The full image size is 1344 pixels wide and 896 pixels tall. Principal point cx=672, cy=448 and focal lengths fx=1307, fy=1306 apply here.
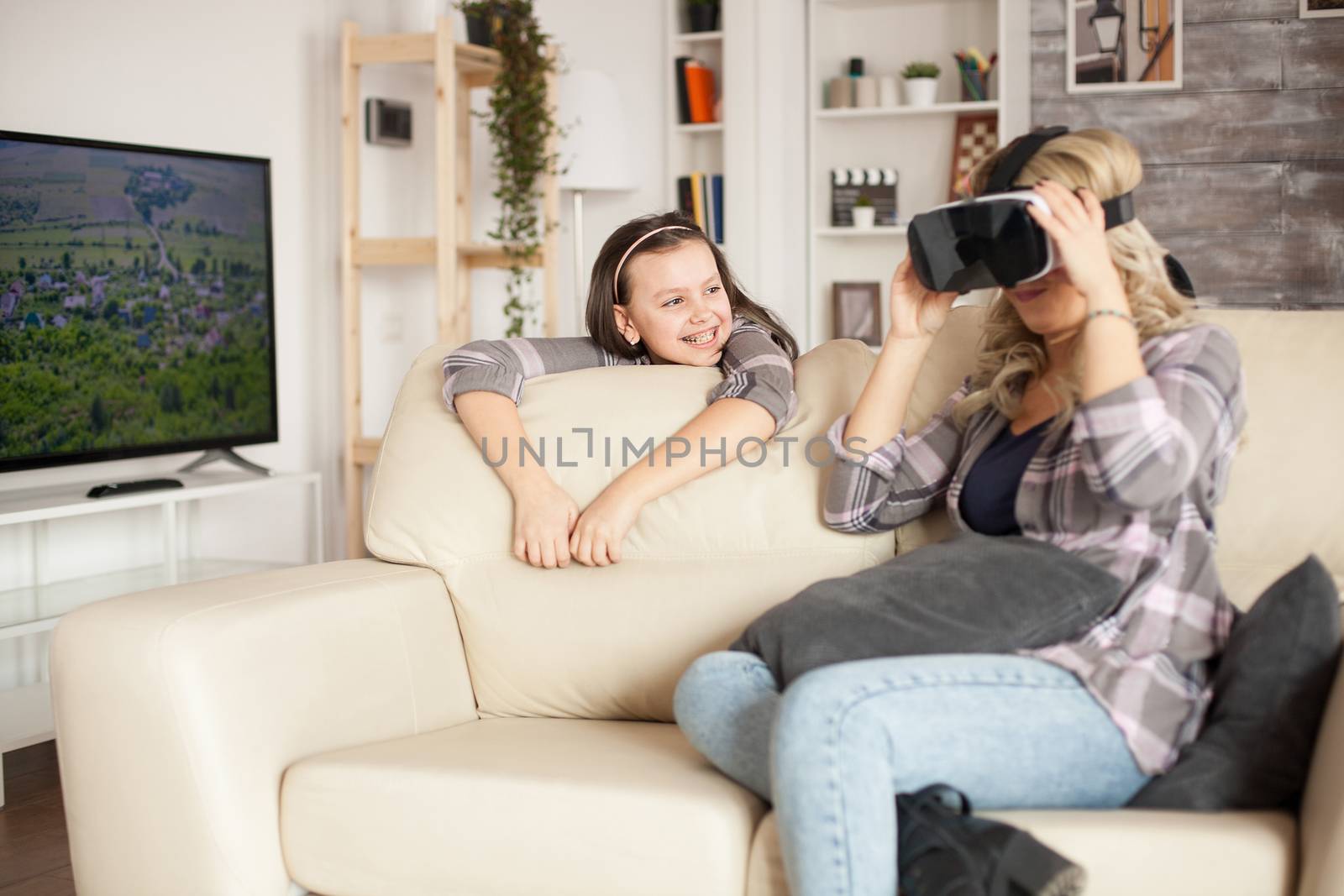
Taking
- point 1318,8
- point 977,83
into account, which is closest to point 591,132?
point 977,83

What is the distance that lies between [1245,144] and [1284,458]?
3.02m

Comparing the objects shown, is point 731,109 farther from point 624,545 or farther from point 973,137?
point 624,545

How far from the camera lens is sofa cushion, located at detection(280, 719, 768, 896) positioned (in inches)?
53.1

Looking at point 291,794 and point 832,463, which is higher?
point 832,463

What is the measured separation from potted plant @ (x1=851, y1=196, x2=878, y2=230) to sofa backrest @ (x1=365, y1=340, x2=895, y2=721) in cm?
284

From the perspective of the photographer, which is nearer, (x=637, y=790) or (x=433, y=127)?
(x=637, y=790)

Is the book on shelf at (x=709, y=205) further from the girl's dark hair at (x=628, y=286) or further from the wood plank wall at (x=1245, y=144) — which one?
the girl's dark hair at (x=628, y=286)

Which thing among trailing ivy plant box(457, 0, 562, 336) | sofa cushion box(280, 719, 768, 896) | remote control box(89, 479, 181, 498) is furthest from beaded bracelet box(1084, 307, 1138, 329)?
trailing ivy plant box(457, 0, 562, 336)

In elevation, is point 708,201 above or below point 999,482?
above

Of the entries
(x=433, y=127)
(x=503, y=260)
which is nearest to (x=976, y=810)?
(x=503, y=260)

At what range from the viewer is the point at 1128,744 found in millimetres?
1265

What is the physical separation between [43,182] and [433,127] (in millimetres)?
1649

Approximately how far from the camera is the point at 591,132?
438cm

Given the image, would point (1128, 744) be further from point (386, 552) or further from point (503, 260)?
point (503, 260)
